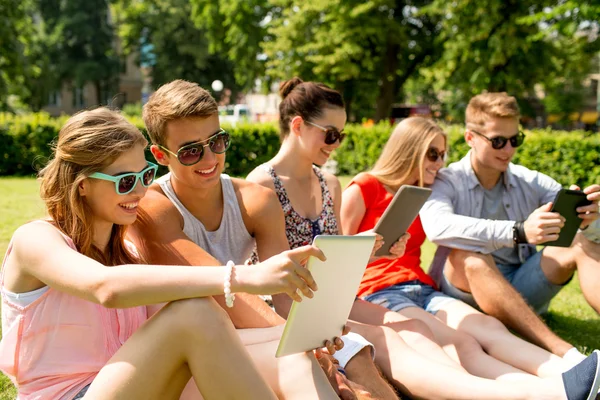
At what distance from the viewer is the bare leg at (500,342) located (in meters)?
3.25

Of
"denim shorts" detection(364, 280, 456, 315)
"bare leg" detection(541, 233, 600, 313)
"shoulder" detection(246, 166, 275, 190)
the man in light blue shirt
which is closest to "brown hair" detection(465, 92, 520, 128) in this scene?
the man in light blue shirt

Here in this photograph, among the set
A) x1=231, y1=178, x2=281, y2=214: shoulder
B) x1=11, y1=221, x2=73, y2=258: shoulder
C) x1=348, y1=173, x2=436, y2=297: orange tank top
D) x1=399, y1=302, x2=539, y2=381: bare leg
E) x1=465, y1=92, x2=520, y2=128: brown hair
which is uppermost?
x1=465, y1=92, x2=520, y2=128: brown hair

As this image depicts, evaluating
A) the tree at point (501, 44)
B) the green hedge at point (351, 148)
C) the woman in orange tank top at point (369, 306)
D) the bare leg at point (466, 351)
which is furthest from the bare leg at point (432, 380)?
the tree at point (501, 44)

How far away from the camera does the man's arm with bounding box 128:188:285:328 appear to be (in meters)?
2.62

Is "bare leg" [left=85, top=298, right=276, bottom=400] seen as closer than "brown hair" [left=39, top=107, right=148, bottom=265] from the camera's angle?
Yes

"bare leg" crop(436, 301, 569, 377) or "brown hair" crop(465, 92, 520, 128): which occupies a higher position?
"brown hair" crop(465, 92, 520, 128)

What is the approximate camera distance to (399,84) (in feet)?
90.8

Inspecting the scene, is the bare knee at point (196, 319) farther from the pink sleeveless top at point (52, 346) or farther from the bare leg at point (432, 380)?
the bare leg at point (432, 380)

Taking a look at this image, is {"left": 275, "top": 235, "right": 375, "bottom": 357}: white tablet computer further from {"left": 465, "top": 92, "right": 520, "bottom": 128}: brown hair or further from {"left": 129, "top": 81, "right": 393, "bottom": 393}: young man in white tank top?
{"left": 465, "top": 92, "right": 520, "bottom": 128}: brown hair

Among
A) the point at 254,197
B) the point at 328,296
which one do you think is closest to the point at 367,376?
the point at 328,296

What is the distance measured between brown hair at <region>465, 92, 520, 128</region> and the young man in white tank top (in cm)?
185

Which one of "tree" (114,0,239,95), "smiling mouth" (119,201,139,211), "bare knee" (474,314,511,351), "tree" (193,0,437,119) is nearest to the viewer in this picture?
"smiling mouth" (119,201,139,211)

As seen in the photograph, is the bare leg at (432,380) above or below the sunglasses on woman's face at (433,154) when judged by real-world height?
below

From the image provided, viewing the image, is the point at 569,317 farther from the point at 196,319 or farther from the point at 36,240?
the point at 36,240
